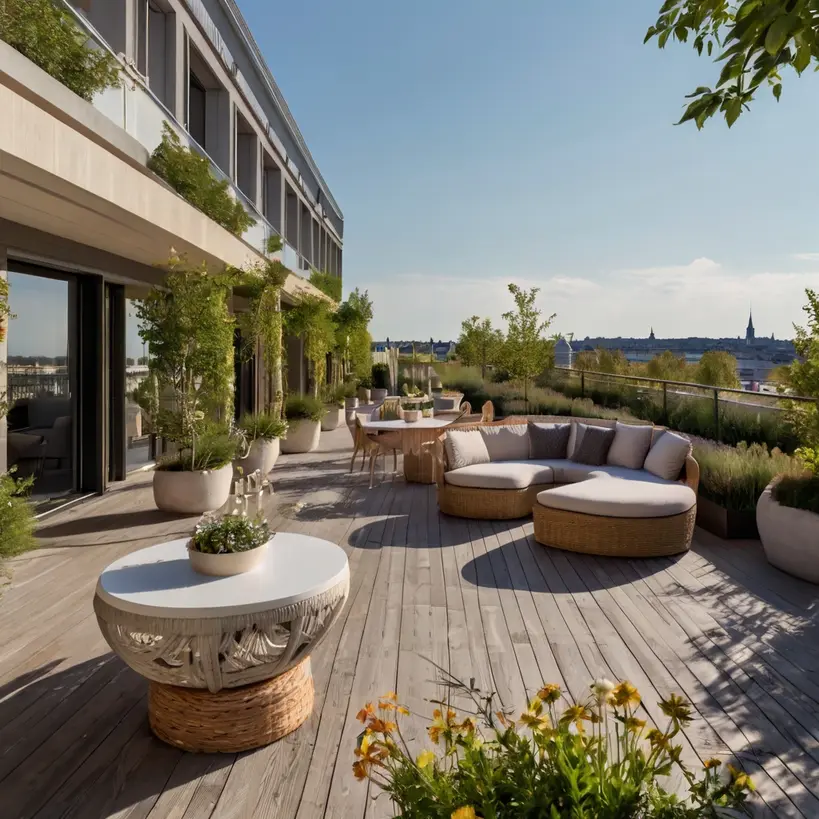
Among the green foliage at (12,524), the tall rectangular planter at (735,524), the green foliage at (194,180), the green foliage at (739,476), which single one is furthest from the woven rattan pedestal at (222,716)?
the green foliage at (194,180)

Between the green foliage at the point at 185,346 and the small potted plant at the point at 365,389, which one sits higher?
the green foliage at the point at 185,346

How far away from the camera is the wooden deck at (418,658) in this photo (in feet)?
8.40

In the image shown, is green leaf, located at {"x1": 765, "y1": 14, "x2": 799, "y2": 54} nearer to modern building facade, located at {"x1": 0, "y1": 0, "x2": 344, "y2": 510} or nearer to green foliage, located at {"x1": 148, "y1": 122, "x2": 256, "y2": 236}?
modern building facade, located at {"x1": 0, "y1": 0, "x2": 344, "y2": 510}

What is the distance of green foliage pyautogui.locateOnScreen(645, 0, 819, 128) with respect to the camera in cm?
167

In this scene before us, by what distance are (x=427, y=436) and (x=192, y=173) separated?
14.6 feet

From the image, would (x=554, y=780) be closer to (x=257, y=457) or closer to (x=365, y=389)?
(x=257, y=457)

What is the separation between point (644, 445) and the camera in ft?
22.8

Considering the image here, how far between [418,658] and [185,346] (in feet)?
14.9

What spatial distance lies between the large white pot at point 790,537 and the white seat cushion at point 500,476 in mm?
2187

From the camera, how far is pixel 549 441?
7746 mm

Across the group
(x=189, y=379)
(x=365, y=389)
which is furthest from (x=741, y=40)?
(x=365, y=389)

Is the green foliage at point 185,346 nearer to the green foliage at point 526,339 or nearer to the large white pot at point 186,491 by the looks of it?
the large white pot at point 186,491

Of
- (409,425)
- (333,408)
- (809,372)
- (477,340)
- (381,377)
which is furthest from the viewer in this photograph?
(477,340)

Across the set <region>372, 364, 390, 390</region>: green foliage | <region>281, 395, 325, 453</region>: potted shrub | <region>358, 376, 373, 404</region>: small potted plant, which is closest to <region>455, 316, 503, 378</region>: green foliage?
<region>372, 364, 390, 390</region>: green foliage
